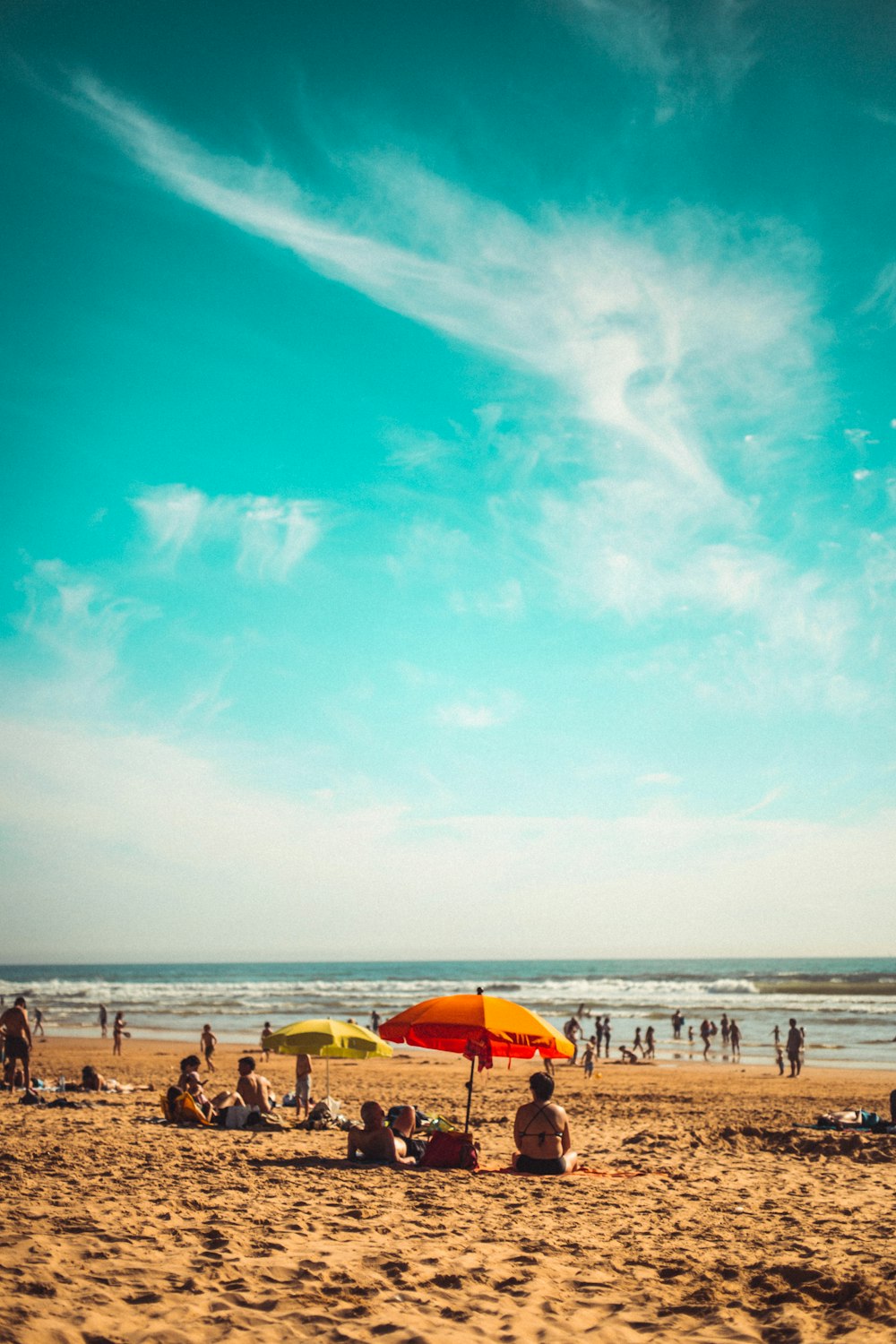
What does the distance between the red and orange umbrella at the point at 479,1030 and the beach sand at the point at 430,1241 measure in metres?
1.19

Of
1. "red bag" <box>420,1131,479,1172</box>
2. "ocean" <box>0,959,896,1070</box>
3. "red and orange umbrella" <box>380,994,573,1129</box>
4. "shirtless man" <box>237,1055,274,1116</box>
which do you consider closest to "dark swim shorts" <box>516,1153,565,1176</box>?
"red bag" <box>420,1131,479,1172</box>

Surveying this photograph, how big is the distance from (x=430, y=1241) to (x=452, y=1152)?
3353 mm

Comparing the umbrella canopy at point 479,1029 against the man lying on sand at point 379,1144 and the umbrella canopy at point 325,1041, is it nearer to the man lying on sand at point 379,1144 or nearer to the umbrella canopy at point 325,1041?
the man lying on sand at point 379,1144

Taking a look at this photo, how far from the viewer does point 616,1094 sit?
767 inches

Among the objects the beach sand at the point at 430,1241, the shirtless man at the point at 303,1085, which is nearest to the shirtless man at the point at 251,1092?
the beach sand at the point at 430,1241

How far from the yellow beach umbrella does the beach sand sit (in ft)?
3.57

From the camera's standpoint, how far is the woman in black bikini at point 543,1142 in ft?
31.1

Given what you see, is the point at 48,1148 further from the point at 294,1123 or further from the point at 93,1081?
the point at 93,1081

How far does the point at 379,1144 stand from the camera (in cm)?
1001

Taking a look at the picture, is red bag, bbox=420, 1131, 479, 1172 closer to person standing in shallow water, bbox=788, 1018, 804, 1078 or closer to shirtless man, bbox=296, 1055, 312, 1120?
shirtless man, bbox=296, 1055, 312, 1120

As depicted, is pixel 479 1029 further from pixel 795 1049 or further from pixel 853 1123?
pixel 795 1049

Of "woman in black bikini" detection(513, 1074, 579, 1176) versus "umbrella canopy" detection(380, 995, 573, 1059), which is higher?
"umbrella canopy" detection(380, 995, 573, 1059)

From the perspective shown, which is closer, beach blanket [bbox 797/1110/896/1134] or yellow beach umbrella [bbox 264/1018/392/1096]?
yellow beach umbrella [bbox 264/1018/392/1096]

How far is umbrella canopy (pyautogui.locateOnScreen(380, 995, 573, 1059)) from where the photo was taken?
9562 millimetres
